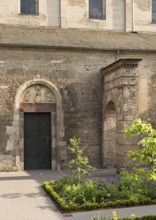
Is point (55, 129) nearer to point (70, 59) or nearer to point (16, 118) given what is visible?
point (16, 118)

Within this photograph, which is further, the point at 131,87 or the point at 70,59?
the point at 70,59

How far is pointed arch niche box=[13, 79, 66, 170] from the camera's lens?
1748 cm

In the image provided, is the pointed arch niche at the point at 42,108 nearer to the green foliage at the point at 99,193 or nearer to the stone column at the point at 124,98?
the stone column at the point at 124,98

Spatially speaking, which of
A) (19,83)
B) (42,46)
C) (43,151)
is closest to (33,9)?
(42,46)

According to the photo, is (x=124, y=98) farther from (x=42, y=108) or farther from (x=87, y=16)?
(x=87, y=16)

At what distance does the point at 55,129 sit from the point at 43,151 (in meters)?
1.29

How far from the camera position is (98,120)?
1855 cm

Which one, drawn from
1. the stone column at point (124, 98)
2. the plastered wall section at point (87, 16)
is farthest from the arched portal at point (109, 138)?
the plastered wall section at point (87, 16)

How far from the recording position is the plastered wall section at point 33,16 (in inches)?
788

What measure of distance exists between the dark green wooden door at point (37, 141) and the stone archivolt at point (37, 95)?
73 centimetres

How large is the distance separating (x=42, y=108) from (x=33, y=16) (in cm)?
600

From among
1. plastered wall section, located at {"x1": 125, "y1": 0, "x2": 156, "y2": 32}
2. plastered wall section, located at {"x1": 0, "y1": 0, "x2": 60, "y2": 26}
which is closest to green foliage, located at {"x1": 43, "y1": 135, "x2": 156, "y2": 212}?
plastered wall section, located at {"x1": 0, "y1": 0, "x2": 60, "y2": 26}

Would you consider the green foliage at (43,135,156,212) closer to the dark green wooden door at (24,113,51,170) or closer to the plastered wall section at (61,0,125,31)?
the dark green wooden door at (24,113,51,170)

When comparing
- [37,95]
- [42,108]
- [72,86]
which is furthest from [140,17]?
[42,108]
